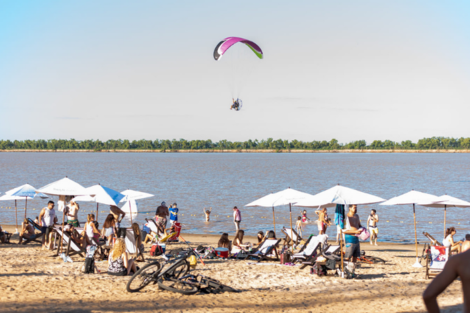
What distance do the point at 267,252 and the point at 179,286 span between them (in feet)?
14.8

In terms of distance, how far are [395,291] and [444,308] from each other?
63.2 inches

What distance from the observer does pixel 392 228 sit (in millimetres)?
26000

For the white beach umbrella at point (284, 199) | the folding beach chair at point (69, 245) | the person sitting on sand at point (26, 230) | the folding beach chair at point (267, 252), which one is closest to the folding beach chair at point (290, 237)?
the white beach umbrella at point (284, 199)

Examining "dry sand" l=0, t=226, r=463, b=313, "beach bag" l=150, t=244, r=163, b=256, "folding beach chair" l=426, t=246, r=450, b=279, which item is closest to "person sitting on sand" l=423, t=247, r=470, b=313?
"dry sand" l=0, t=226, r=463, b=313

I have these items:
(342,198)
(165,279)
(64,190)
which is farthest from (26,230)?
(342,198)

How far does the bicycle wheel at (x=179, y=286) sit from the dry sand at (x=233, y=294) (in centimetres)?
12

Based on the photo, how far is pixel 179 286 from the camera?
33.0 ft

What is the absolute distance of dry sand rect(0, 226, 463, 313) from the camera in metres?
8.81

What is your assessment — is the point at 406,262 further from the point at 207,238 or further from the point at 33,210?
the point at 33,210

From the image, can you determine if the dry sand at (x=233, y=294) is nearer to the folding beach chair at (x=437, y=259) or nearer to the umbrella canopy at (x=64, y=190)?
the folding beach chair at (x=437, y=259)

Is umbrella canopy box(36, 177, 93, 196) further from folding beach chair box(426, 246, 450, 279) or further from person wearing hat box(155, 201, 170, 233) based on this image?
folding beach chair box(426, 246, 450, 279)

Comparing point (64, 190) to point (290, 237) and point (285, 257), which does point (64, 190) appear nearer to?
point (285, 257)

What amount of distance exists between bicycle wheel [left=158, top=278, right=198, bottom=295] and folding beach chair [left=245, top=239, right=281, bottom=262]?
437 centimetres

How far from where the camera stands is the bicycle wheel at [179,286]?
968cm
